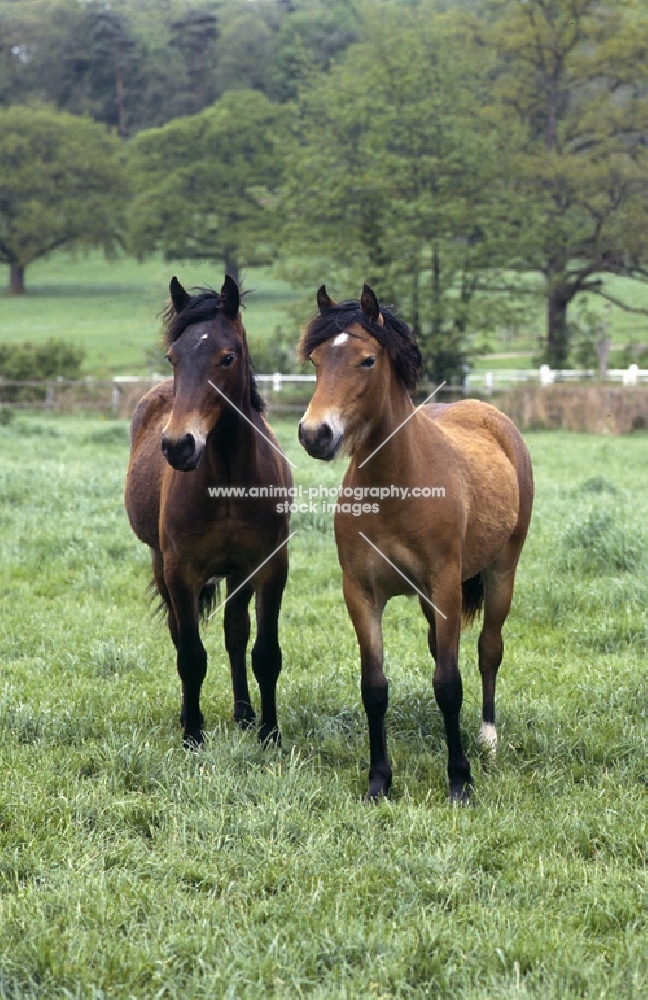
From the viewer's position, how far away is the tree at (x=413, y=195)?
31688 mm

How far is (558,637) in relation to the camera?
21.0 ft

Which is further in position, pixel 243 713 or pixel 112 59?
pixel 112 59

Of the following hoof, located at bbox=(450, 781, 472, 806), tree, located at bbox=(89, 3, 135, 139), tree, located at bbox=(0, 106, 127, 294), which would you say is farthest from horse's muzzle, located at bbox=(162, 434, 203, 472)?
tree, located at bbox=(89, 3, 135, 139)

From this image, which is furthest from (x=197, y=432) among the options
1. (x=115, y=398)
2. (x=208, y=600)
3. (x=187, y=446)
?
(x=115, y=398)

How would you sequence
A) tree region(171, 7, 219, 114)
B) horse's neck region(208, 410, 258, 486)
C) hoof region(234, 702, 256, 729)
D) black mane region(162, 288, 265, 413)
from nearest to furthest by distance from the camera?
black mane region(162, 288, 265, 413) → horse's neck region(208, 410, 258, 486) → hoof region(234, 702, 256, 729) → tree region(171, 7, 219, 114)

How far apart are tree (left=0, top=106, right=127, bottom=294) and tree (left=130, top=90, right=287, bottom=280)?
2263 mm

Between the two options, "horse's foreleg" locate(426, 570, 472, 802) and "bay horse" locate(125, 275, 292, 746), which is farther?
"bay horse" locate(125, 275, 292, 746)

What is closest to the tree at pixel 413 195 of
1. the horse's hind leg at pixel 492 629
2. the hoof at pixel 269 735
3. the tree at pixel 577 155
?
the tree at pixel 577 155

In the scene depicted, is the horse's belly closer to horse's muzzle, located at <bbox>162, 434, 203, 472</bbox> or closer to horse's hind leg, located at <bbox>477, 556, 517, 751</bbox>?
horse's hind leg, located at <bbox>477, 556, 517, 751</bbox>

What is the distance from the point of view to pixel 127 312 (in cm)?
5428

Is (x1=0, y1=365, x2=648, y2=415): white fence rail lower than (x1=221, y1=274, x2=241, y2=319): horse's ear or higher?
lower

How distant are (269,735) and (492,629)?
1308 millimetres

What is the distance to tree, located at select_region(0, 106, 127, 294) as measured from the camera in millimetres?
55844

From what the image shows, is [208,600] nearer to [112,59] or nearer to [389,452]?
[389,452]
